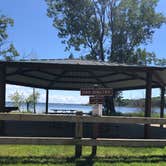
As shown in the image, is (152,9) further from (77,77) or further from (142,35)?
(77,77)

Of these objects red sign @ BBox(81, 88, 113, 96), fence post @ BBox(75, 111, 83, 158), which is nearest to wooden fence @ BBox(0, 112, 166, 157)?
fence post @ BBox(75, 111, 83, 158)

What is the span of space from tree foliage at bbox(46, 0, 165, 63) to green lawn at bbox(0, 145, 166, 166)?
30642 millimetres

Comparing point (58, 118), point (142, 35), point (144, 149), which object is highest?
point (142, 35)

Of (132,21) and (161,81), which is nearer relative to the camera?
(161,81)

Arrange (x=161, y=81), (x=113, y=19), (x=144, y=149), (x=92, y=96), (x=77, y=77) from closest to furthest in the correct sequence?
(x=92, y=96) → (x=144, y=149) → (x=161, y=81) → (x=77, y=77) → (x=113, y=19)

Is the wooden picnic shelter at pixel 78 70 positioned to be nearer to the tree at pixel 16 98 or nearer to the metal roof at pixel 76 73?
the metal roof at pixel 76 73

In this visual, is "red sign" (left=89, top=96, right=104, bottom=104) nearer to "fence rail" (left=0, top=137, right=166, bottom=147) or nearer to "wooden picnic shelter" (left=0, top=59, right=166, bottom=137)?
"fence rail" (left=0, top=137, right=166, bottom=147)

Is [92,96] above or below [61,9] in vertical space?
below

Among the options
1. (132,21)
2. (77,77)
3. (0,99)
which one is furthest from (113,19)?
(0,99)

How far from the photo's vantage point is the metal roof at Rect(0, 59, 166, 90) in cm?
1644

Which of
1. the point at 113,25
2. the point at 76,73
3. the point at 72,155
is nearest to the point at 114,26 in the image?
the point at 113,25

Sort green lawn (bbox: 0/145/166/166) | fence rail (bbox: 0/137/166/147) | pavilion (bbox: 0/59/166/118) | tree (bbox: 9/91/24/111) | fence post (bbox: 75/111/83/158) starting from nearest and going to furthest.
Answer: green lawn (bbox: 0/145/166/166) < fence rail (bbox: 0/137/166/147) < fence post (bbox: 75/111/83/158) < pavilion (bbox: 0/59/166/118) < tree (bbox: 9/91/24/111)

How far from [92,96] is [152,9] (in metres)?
34.3

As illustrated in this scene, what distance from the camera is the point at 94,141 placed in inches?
432
